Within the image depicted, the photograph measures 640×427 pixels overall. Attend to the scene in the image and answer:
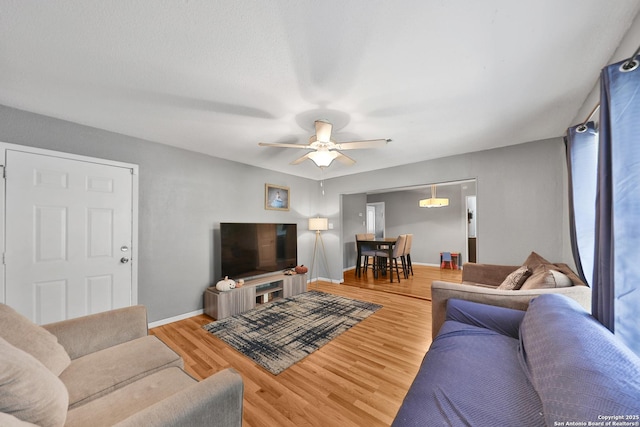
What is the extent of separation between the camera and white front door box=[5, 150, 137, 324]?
2.10 metres

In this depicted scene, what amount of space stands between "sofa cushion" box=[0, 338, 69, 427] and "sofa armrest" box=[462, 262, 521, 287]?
3701 mm

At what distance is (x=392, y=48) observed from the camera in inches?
55.0

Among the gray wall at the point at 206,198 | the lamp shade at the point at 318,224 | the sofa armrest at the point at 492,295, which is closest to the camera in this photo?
the sofa armrest at the point at 492,295

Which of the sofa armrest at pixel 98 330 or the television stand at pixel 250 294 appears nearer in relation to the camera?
the sofa armrest at pixel 98 330

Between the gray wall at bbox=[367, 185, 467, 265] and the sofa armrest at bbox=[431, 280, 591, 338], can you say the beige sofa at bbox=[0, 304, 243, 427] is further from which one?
the gray wall at bbox=[367, 185, 467, 265]

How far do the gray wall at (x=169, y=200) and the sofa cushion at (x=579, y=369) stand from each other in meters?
3.53

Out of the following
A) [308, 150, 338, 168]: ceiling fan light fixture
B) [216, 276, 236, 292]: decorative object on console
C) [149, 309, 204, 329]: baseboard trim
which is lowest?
[149, 309, 204, 329]: baseboard trim

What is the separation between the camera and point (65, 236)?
2322 mm

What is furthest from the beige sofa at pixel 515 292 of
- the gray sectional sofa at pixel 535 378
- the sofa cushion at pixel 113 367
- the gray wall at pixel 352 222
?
the gray wall at pixel 352 222

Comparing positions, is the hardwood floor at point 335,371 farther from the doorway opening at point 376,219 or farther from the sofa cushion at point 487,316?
the doorway opening at point 376,219

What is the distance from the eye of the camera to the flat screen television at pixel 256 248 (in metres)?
3.49

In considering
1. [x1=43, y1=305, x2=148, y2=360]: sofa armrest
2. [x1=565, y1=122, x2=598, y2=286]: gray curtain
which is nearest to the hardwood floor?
[x1=43, y1=305, x2=148, y2=360]: sofa armrest

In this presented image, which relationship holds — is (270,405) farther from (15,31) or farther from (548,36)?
(548,36)

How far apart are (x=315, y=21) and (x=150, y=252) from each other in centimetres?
305
